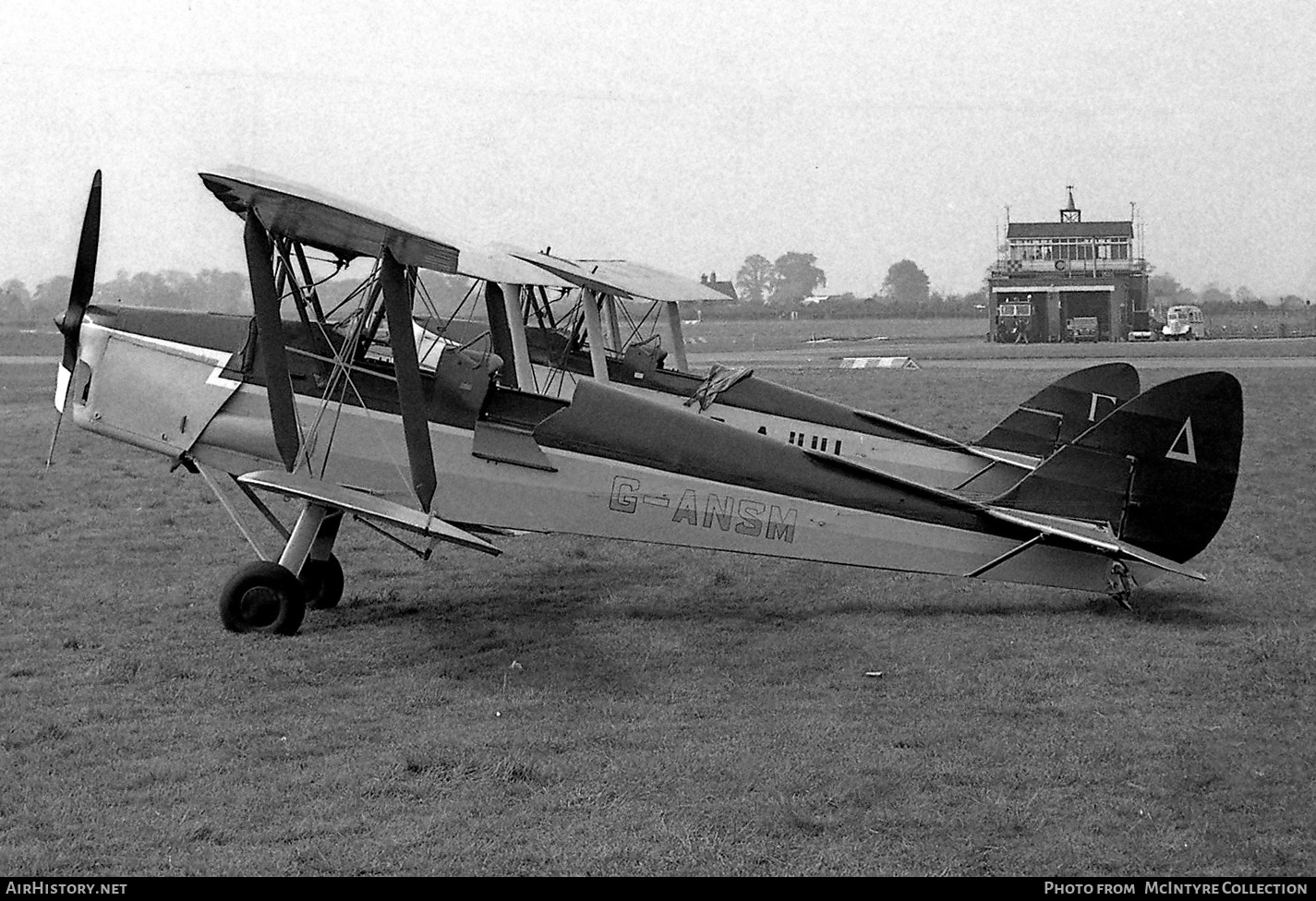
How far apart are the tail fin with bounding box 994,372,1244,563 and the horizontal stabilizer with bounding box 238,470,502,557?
13.1 feet

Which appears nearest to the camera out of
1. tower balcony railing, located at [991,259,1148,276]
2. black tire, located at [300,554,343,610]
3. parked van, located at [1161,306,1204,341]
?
black tire, located at [300,554,343,610]

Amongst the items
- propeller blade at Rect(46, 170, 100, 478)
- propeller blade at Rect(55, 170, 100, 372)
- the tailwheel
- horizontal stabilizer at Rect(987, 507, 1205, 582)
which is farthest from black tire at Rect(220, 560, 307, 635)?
the tailwheel

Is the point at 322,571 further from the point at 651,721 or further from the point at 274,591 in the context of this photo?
the point at 651,721

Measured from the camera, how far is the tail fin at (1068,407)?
40.2ft

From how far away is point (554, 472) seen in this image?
8.74 metres

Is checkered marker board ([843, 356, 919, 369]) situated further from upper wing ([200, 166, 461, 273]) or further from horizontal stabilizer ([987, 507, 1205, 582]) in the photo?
upper wing ([200, 166, 461, 273])

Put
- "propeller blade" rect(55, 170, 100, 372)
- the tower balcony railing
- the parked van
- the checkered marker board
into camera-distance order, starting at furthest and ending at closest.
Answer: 1. the tower balcony railing
2. the parked van
3. the checkered marker board
4. "propeller blade" rect(55, 170, 100, 372)

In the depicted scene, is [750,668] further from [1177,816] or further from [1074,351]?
[1074,351]

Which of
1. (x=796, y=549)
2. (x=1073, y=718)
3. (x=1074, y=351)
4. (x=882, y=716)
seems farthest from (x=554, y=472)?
(x=1074, y=351)

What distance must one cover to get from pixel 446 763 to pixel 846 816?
1.80 metres

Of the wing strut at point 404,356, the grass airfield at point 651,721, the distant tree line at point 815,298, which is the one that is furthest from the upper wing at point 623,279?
the distant tree line at point 815,298

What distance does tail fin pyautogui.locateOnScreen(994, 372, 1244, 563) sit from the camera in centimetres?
850

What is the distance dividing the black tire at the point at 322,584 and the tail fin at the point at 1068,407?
676 cm

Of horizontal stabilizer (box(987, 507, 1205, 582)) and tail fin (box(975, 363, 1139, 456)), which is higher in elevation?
tail fin (box(975, 363, 1139, 456))
